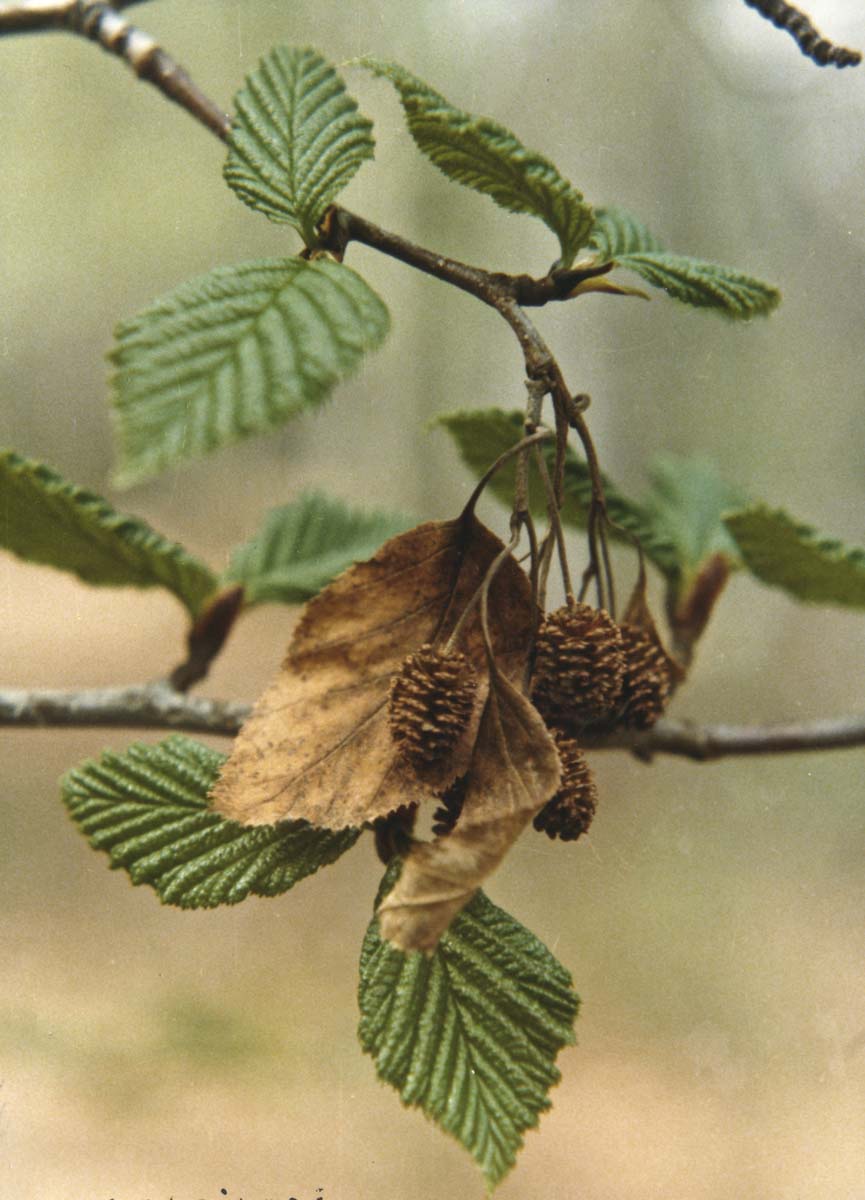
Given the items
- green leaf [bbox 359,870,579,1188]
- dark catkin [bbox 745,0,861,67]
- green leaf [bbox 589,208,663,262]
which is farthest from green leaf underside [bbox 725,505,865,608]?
green leaf [bbox 359,870,579,1188]

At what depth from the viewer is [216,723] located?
78 centimetres

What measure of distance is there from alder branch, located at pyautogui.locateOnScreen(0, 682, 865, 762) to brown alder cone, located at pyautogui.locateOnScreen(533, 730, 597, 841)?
0.25 metres

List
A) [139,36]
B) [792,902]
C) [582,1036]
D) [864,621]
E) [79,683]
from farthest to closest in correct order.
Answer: [79,683], [864,621], [792,902], [582,1036], [139,36]

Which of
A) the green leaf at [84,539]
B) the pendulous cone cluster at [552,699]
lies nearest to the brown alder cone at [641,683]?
the pendulous cone cluster at [552,699]

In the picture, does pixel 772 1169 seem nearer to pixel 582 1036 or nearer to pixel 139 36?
pixel 582 1036

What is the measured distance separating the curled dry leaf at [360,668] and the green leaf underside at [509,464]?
0.20m

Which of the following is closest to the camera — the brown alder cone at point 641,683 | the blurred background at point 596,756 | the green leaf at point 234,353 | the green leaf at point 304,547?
the green leaf at point 234,353

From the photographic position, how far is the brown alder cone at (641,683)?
563mm

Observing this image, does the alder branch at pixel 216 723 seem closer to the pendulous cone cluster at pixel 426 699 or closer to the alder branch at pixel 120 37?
the pendulous cone cluster at pixel 426 699

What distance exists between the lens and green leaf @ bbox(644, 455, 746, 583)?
3.31ft

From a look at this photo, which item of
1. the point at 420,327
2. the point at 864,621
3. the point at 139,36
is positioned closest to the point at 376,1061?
the point at 139,36

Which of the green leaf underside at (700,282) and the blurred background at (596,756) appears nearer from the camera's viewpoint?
the green leaf underside at (700,282)

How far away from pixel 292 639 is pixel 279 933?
8.39 feet

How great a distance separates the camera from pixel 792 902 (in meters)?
2.73
